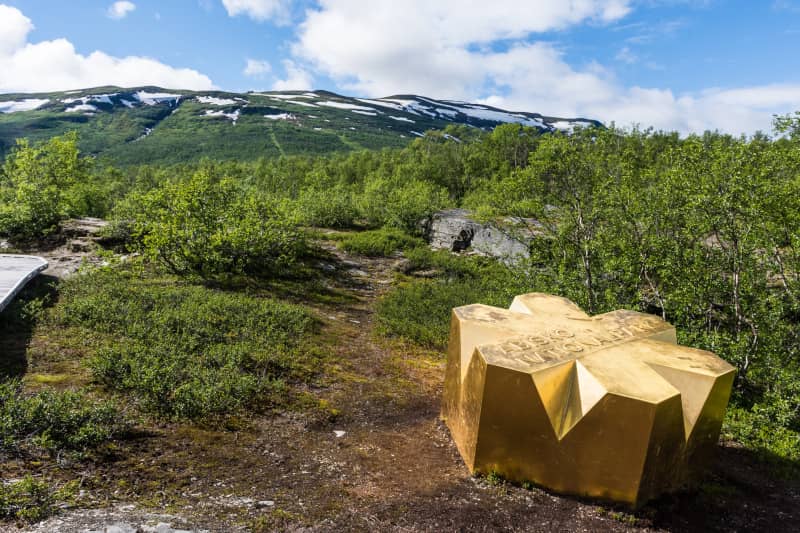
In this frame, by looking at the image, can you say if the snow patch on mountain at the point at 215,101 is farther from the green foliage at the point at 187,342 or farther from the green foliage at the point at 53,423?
the green foliage at the point at 53,423

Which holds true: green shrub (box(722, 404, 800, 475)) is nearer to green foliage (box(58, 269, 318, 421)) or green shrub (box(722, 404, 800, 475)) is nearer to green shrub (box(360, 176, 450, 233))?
green foliage (box(58, 269, 318, 421))

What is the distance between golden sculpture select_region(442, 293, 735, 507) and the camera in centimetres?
635

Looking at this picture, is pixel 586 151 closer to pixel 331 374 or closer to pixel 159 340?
pixel 331 374

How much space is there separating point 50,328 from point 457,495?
1012cm

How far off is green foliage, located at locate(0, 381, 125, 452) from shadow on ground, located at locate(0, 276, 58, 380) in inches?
76.3

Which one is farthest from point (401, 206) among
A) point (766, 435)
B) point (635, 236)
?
point (766, 435)

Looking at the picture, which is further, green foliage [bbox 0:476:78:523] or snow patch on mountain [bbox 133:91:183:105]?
snow patch on mountain [bbox 133:91:183:105]

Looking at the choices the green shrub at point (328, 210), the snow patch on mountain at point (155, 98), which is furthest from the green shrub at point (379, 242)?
the snow patch on mountain at point (155, 98)

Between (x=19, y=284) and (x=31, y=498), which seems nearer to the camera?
(x=31, y=498)

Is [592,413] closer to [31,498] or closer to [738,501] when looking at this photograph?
[738,501]

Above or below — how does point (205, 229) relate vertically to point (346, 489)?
above

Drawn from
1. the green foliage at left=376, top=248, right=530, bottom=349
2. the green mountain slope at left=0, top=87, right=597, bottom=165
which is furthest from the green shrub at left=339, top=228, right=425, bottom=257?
the green mountain slope at left=0, top=87, right=597, bottom=165

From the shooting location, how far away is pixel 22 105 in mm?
171500

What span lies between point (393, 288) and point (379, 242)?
7.04 meters
